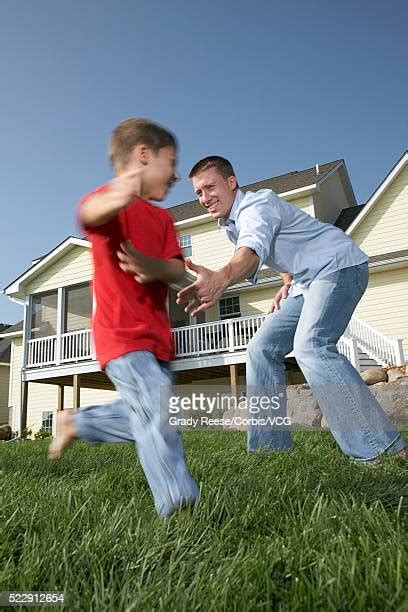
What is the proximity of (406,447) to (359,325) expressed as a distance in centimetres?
1133

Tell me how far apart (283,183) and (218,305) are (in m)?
5.07

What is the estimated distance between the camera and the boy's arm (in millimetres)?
1821

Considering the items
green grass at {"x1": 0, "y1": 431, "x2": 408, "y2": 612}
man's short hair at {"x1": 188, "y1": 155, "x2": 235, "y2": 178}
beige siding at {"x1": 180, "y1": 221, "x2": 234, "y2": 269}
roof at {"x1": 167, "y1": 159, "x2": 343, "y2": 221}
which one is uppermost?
roof at {"x1": 167, "y1": 159, "x2": 343, "y2": 221}

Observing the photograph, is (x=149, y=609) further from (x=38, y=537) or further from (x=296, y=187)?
(x=296, y=187)

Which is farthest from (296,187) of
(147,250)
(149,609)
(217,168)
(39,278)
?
(149,609)

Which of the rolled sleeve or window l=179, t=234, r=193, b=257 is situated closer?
the rolled sleeve

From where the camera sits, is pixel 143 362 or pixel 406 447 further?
pixel 406 447

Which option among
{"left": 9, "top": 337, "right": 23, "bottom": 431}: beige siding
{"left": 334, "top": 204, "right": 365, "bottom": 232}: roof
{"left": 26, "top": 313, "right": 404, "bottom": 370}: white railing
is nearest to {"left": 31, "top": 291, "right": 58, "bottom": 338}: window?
{"left": 9, "top": 337, "right": 23, "bottom": 431}: beige siding

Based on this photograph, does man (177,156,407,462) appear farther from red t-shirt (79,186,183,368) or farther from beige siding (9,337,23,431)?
beige siding (9,337,23,431)

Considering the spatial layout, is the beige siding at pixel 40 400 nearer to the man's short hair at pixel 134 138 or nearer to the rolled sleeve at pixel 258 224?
the rolled sleeve at pixel 258 224

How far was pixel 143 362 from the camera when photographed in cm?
205

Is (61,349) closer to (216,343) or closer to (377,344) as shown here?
(216,343)

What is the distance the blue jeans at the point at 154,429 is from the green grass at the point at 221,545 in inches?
3.7

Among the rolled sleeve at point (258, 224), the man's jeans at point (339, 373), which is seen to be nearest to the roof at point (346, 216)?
the man's jeans at point (339, 373)
